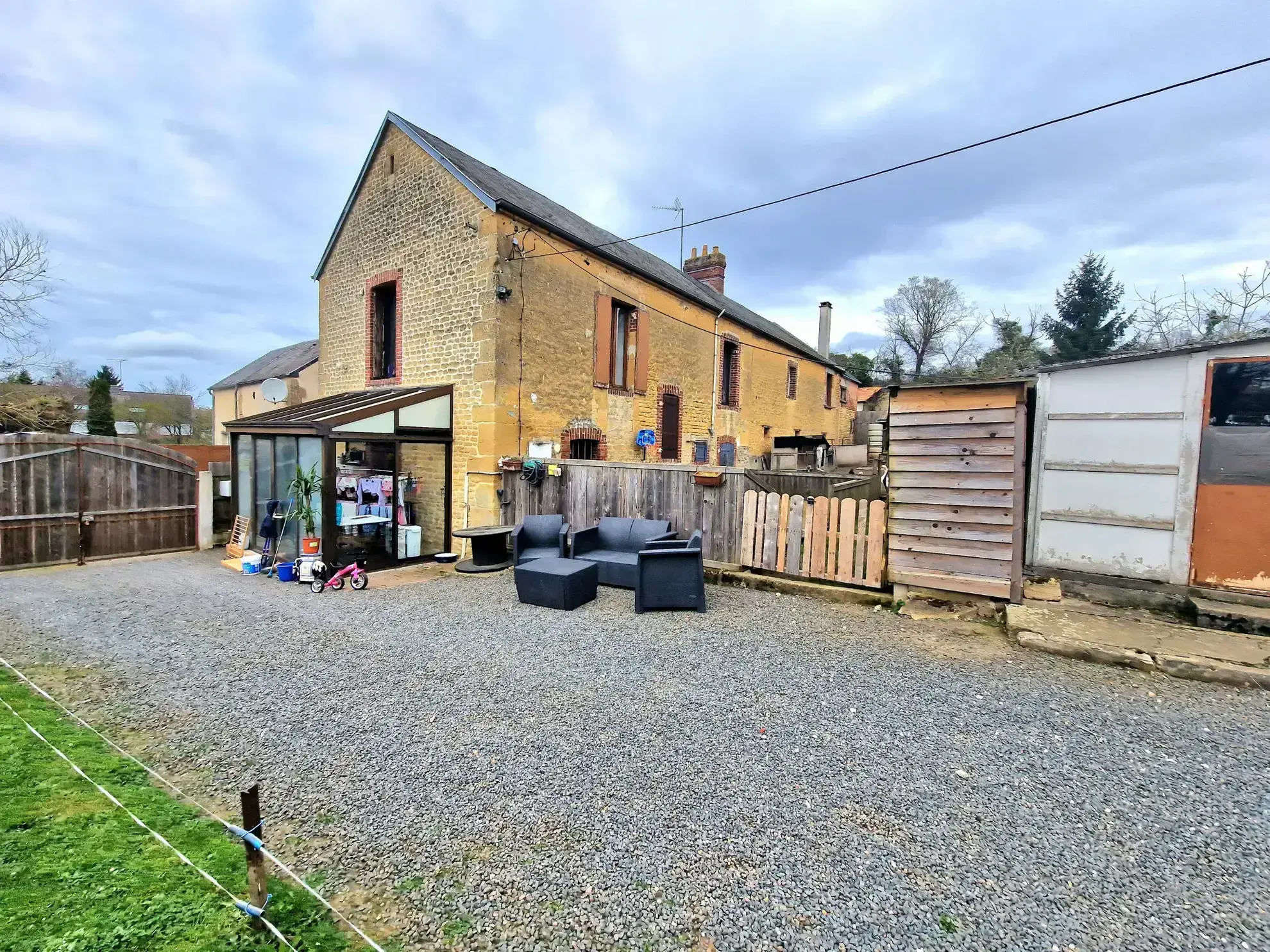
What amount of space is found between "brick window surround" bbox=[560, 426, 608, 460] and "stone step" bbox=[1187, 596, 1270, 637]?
8.84m

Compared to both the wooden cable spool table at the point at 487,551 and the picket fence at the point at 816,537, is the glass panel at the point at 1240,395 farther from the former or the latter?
the wooden cable spool table at the point at 487,551

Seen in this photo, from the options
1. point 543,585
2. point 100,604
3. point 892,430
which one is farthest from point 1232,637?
point 100,604

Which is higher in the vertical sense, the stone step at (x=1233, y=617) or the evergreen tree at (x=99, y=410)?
the evergreen tree at (x=99, y=410)

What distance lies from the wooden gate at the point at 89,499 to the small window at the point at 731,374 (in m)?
13.7

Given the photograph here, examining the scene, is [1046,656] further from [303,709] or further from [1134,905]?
[303,709]

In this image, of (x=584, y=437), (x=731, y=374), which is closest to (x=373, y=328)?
(x=584, y=437)

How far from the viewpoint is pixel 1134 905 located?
7.36ft

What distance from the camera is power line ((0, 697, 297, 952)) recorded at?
75.9 inches

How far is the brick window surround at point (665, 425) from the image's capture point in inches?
559

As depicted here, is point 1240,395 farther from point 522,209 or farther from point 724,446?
point 724,446

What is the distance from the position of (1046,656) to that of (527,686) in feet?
15.1

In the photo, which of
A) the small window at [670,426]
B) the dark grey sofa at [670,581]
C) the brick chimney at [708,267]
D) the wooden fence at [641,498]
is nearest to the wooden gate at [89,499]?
the wooden fence at [641,498]

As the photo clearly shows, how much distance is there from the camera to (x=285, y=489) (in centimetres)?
934

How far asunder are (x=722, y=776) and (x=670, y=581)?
3.35 metres
